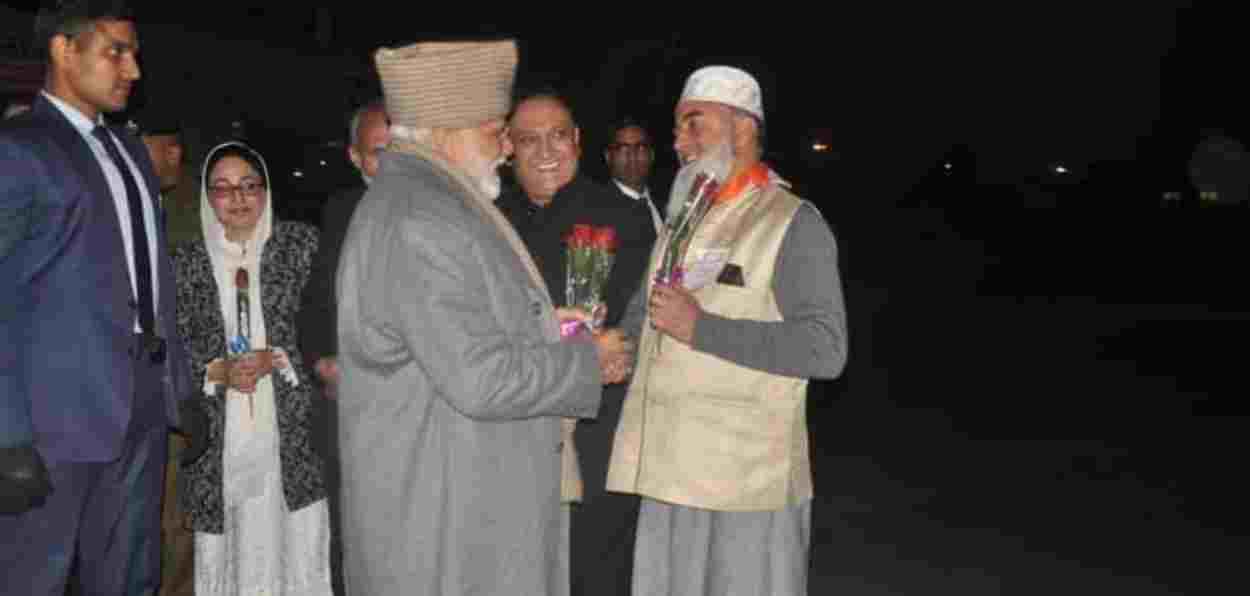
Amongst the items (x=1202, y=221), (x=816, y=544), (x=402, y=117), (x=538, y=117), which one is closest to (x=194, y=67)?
(x=816, y=544)

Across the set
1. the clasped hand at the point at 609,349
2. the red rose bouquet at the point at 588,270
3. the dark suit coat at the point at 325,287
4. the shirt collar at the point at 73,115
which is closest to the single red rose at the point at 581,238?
the red rose bouquet at the point at 588,270

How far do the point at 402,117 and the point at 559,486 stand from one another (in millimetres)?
965

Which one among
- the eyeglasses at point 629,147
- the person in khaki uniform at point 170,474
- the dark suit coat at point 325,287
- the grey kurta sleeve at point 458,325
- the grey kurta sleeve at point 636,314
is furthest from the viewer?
the eyeglasses at point 629,147

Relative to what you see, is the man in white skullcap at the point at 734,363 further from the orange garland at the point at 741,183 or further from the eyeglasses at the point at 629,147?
the eyeglasses at the point at 629,147

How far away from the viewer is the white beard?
3.62 meters

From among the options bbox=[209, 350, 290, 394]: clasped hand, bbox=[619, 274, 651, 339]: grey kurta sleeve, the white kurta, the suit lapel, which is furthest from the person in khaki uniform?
bbox=[619, 274, 651, 339]: grey kurta sleeve

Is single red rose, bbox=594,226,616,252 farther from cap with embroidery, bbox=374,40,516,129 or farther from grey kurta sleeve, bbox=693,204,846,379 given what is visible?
cap with embroidery, bbox=374,40,516,129

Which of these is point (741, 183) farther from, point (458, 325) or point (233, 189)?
point (233, 189)

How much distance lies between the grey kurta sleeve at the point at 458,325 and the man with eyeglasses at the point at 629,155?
337 centimetres

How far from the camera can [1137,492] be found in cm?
809

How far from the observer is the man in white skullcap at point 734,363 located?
3.47m

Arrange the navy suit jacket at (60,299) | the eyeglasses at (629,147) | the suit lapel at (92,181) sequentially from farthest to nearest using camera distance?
the eyeglasses at (629,147) < the suit lapel at (92,181) < the navy suit jacket at (60,299)

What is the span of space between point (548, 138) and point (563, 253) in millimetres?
374

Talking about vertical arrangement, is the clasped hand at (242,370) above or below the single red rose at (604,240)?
below
